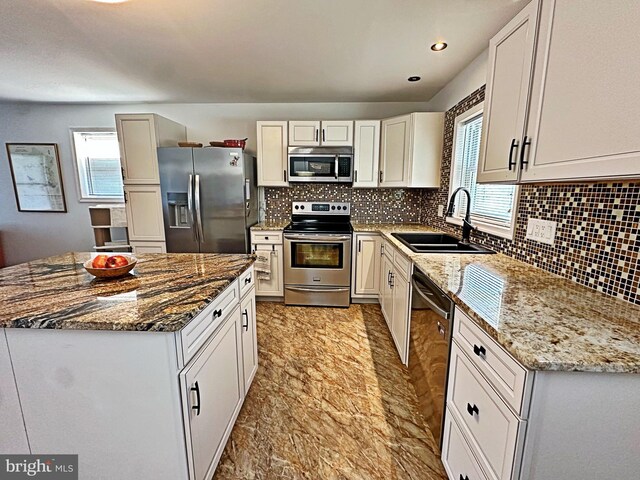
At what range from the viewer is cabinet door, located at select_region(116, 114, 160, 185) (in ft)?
9.88

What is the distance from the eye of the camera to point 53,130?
3.75 metres

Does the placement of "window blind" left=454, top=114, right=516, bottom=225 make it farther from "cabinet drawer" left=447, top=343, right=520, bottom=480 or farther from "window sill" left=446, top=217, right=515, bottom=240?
"cabinet drawer" left=447, top=343, right=520, bottom=480

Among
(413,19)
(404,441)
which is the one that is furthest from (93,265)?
(413,19)

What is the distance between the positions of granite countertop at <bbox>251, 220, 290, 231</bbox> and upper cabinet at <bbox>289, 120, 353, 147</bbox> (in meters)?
0.95

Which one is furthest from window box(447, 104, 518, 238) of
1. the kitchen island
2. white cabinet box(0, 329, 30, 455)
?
white cabinet box(0, 329, 30, 455)

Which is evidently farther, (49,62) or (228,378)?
(49,62)

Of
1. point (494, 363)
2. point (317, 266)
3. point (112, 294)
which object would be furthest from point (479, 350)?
point (317, 266)

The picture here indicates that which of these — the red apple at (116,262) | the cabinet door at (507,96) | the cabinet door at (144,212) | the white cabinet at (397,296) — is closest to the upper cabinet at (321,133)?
the white cabinet at (397,296)

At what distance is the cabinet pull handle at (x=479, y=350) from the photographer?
976 mm

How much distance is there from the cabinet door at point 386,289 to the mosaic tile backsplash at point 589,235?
1.00 m

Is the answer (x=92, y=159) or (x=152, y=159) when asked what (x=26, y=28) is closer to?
(x=152, y=159)

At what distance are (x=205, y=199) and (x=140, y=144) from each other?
3.10 feet

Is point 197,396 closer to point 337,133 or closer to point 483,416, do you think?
point 483,416

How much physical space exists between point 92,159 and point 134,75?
1.86m
